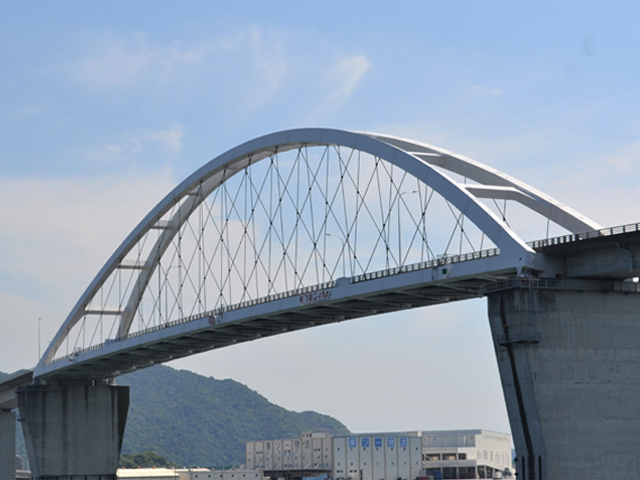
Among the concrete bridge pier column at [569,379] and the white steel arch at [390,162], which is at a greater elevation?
the white steel arch at [390,162]

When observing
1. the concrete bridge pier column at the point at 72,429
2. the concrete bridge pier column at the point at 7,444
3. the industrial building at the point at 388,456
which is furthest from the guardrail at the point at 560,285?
the industrial building at the point at 388,456

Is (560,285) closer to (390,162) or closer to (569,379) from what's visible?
(569,379)

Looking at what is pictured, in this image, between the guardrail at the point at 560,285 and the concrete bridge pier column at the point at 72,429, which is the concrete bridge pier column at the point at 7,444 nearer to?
the concrete bridge pier column at the point at 72,429

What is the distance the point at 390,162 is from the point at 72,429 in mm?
54629

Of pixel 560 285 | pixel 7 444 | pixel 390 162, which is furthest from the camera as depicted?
pixel 7 444

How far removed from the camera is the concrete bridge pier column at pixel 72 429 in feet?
309

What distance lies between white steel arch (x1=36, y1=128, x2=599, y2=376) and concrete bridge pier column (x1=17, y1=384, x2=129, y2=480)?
923 centimetres

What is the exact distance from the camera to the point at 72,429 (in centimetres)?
9569

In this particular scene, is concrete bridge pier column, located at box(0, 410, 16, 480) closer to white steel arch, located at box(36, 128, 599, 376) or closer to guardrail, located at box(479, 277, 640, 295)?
white steel arch, located at box(36, 128, 599, 376)

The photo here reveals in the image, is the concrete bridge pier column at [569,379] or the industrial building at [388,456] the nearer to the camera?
the concrete bridge pier column at [569,379]

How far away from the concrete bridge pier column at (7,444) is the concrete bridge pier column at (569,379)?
88.0 meters

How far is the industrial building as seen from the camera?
458ft

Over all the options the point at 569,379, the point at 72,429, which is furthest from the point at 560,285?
the point at 72,429

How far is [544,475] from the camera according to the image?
1658 inches
